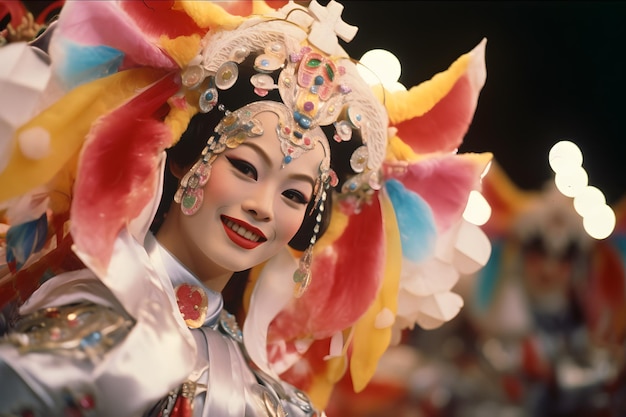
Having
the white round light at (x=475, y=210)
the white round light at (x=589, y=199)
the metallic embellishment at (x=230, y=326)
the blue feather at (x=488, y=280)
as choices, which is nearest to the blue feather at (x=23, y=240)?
the metallic embellishment at (x=230, y=326)

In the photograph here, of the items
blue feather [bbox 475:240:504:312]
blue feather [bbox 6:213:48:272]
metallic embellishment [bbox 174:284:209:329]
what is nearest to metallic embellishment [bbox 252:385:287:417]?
metallic embellishment [bbox 174:284:209:329]


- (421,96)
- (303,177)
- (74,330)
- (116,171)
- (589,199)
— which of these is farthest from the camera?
(589,199)

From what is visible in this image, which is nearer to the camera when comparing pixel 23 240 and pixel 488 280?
pixel 23 240

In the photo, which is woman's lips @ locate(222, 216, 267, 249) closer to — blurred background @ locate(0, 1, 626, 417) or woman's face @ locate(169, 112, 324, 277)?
woman's face @ locate(169, 112, 324, 277)

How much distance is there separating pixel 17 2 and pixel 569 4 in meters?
1.53

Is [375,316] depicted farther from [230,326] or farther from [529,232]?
[529,232]

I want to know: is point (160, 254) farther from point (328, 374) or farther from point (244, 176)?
point (328, 374)

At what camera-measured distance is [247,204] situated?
3.93ft

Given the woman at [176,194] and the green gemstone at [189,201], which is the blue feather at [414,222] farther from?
the green gemstone at [189,201]

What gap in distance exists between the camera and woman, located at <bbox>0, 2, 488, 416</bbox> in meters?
1.02

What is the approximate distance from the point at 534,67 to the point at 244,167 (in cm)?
127

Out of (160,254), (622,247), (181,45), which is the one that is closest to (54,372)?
(160,254)

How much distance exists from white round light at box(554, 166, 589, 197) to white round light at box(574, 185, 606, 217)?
2 cm

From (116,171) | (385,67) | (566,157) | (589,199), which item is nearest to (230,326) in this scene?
(116,171)
